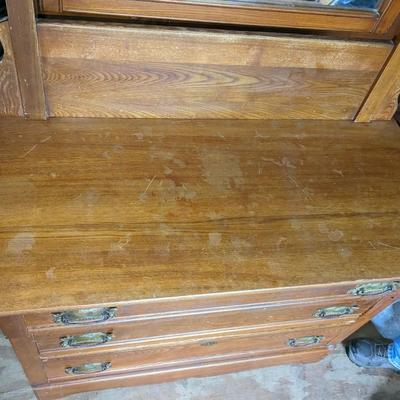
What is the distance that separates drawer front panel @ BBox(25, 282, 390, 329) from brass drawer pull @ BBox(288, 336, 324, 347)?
242mm

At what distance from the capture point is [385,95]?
1.01 metres

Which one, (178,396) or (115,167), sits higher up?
(115,167)

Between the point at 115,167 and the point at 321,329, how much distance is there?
689 millimetres

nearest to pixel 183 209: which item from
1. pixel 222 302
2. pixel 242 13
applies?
pixel 222 302

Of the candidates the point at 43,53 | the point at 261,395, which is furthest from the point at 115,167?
the point at 261,395

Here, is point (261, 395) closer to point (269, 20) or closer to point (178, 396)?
point (178, 396)

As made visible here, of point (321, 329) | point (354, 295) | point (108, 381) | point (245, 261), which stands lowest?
point (108, 381)

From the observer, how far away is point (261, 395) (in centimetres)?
127

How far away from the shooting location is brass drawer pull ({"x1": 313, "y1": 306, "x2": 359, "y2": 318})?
954 mm

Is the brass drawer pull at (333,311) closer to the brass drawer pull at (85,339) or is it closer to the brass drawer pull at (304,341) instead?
the brass drawer pull at (304,341)

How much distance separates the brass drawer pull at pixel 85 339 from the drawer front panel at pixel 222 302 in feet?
0.16

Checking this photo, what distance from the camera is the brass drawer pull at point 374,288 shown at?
0.87 m

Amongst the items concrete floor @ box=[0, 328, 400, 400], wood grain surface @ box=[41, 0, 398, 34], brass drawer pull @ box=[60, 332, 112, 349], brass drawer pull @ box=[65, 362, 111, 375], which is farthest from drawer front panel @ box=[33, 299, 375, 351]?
wood grain surface @ box=[41, 0, 398, 34]

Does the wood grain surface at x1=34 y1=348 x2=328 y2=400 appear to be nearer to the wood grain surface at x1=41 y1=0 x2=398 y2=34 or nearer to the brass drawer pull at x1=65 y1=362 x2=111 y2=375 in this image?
the brass drawer pull at x1=65 y1=362 x2=111 y2=375
